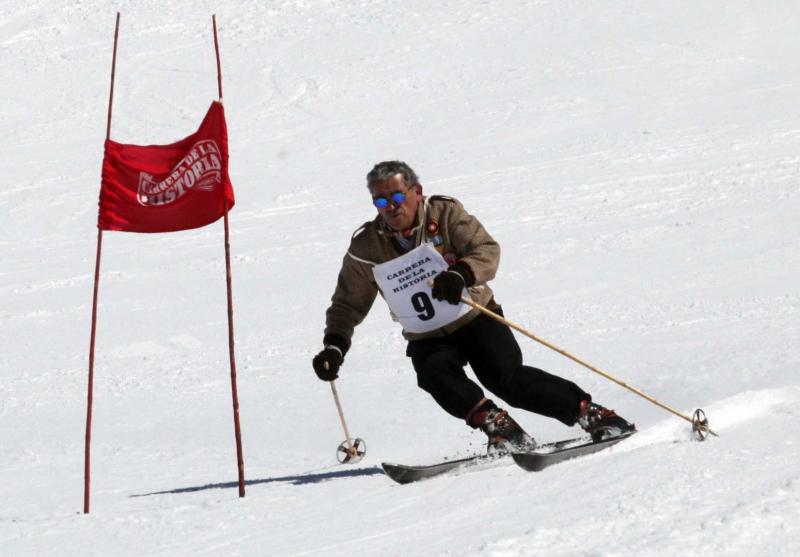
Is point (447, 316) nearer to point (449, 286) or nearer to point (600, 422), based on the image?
point (449, 286)

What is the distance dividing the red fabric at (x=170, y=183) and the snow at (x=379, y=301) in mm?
1328

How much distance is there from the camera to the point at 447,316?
199 inches

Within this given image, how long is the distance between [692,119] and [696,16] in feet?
24.1

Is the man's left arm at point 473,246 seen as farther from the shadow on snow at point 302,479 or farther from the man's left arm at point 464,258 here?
the shadow on snow at point 302,479

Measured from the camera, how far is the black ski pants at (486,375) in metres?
4.95

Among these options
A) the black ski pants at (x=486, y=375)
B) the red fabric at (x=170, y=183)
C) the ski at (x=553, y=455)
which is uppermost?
the red fabric at (x=170, y=183)

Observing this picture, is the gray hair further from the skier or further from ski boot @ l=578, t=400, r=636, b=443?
ski boot @ l=578, t=400, r=636, b=443

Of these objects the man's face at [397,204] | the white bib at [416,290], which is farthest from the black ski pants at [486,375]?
the man's face at [397,204]

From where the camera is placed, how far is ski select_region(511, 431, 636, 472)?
4.34m

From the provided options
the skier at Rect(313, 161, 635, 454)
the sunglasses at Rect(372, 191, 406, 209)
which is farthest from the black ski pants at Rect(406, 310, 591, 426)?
the sunglasses at Rect(372, 191, 406, 209)

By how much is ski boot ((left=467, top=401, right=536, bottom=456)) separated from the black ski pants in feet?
0.17

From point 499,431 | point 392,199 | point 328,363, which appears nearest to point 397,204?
point 392,199

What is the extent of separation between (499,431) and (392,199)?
3.38 feet

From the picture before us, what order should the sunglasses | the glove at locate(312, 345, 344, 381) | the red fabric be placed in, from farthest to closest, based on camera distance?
the red fabric, the glove at locate(312, 345, 344, 381), the sunglasses
